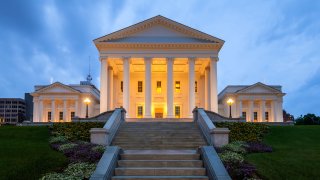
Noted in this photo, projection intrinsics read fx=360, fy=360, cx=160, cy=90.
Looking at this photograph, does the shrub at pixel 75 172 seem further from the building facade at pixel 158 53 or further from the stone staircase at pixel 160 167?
the building facade at pixel 158 53

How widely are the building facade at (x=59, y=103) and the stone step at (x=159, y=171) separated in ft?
172

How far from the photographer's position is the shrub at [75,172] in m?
13.9

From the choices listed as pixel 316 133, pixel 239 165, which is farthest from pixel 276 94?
pixel 239 165

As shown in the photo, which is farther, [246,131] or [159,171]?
[246,131]

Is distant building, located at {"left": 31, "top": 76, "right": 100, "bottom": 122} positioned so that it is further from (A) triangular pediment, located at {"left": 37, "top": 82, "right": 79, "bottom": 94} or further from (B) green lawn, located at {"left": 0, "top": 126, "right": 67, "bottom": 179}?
(B) green lawn, located at {"left": 0, "top": 126, "right": 67, "bottom": 179}

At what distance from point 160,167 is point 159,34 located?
34.4m

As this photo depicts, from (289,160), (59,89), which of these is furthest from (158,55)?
(289,160)

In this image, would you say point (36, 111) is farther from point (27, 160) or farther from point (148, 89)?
point (27, 160)

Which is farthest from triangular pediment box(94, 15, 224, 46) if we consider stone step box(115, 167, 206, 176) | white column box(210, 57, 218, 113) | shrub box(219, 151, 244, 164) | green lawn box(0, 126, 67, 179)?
stone step box(115, 167, 206, 176)

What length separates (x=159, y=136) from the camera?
78.3 ft

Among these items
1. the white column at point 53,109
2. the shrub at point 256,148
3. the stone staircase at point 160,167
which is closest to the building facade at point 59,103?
the white column at point 53,109

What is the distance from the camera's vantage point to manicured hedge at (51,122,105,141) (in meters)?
24.3

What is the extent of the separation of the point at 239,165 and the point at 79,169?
6720mm

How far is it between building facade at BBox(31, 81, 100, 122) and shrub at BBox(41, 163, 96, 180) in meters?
51.5
